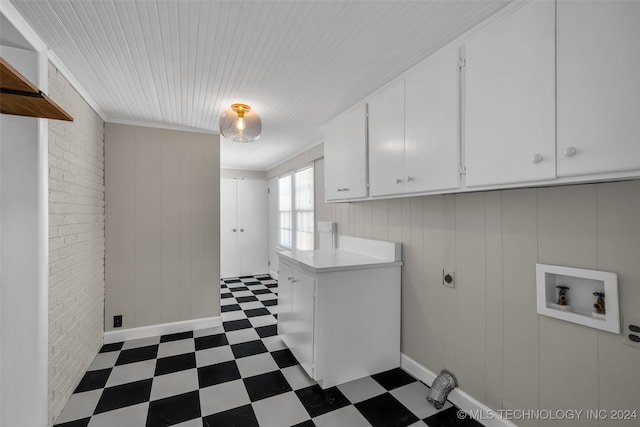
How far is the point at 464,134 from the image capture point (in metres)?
1.46

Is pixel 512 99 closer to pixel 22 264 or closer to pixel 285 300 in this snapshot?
pixel 285 300

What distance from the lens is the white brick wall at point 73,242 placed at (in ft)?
5.67

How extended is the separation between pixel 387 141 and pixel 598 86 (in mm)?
1142

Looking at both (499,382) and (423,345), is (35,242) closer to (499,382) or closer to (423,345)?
(423,345)

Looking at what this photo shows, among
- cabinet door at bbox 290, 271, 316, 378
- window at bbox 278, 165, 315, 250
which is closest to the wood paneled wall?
cabinet door at bbox 290, 271, 316, 378

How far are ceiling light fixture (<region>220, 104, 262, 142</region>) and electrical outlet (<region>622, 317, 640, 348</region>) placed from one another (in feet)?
7.94

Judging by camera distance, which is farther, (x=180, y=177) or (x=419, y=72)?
(x=180, y=177)

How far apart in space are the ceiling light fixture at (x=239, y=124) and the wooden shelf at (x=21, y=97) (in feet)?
3.79

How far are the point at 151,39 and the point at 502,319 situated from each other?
8.29 ft

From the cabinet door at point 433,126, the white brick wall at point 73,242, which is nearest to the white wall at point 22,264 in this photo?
the white brick wall at point 73,242

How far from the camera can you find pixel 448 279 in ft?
6.28

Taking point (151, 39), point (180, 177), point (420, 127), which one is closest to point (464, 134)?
point (420, 127)

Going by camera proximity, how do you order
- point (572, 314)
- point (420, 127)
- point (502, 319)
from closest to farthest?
point (572, 314) → point (502, 319) → point (420, 127)

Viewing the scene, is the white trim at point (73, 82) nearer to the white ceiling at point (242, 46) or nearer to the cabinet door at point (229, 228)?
the white ceiling at point (242, 46)
